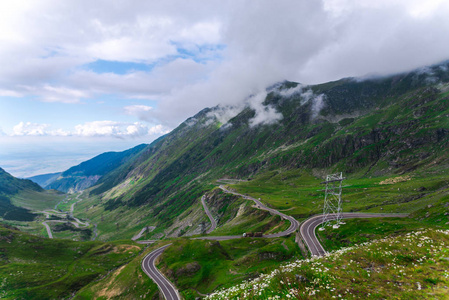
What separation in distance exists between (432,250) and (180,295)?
218 ft

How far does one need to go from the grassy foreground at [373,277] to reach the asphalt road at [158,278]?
51.8 metres

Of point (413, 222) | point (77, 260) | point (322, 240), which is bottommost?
point (77, 260)

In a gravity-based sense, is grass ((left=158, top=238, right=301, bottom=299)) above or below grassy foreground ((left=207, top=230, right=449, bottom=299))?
below

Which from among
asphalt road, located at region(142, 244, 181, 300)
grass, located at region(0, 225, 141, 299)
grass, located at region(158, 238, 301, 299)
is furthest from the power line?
grass, located at region(0, 225, 141, 299)

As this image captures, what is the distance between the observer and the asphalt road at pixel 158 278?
68188 millimetres

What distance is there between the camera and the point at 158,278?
262 ft

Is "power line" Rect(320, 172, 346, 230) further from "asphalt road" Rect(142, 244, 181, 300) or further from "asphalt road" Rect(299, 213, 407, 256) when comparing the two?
"asphalt road" Rect(142, 244, 181, 300)

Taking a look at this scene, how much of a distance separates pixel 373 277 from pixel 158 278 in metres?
78.8

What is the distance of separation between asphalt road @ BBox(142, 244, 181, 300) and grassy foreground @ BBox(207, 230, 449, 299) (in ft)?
170

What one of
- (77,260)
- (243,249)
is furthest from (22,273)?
(243,249)

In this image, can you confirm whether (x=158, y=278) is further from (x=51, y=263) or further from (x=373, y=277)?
(x=51, y=263)

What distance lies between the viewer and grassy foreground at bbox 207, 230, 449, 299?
64.3ft

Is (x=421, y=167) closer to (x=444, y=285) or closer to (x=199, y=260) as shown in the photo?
(x=199, y=260)

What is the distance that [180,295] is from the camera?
66.8 m
